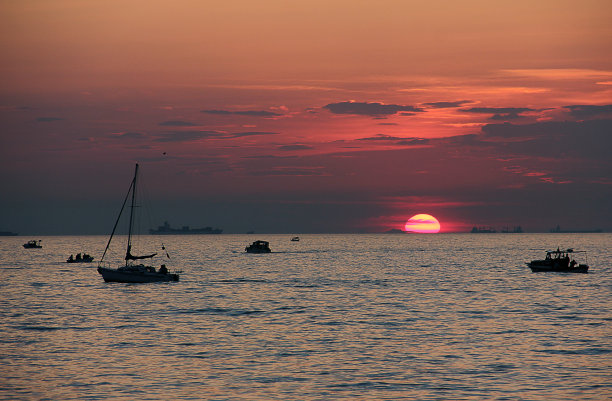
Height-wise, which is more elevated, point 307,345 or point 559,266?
point 559,266

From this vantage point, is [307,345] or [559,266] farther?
[559,266]

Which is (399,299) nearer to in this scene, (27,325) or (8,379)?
(27,325)

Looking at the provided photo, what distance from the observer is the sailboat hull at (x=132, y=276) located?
116812mm

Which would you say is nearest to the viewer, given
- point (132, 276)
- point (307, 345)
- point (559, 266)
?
point (307, 345)

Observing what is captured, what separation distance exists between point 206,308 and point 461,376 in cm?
4675

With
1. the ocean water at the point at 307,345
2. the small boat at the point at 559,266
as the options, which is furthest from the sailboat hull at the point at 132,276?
the small boat at the point at 559,266

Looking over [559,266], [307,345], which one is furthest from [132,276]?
[559,266]

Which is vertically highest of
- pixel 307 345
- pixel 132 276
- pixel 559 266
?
pixel 559 266

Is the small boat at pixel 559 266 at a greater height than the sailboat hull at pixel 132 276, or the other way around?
the small boat at pixel 559 266

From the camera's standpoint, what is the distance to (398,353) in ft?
166

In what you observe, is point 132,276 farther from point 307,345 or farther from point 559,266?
point 559,266

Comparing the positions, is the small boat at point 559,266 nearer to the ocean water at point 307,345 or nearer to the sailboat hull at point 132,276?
the ocean water at point 307,345

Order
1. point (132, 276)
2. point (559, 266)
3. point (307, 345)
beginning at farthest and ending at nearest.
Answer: point (559, 266)
point (132, 276)
point (307, 345)

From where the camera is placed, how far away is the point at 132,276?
11694cm
